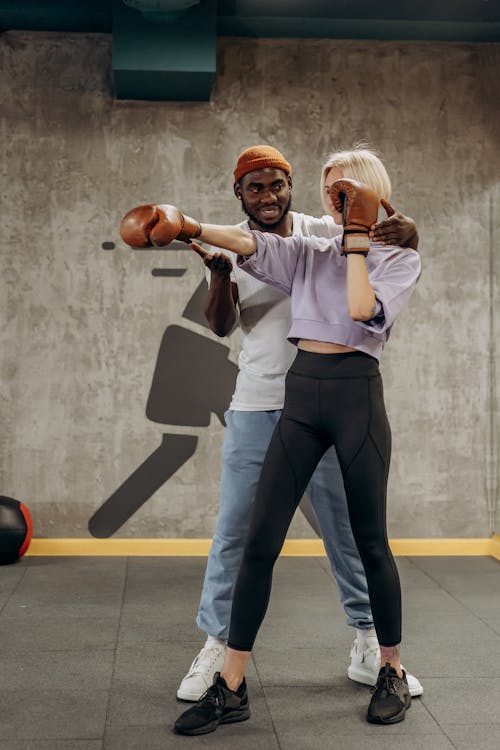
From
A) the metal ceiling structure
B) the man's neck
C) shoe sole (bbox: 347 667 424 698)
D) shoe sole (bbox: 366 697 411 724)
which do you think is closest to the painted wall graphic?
the metal ceiling structure

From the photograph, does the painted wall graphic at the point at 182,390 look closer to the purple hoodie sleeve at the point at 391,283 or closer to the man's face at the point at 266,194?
the man's face at the point at 266,194

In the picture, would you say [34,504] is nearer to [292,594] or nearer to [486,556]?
[292,594]

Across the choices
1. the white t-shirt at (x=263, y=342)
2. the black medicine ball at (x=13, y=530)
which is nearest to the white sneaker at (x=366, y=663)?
the white t-shirt at (x=263, y=342)

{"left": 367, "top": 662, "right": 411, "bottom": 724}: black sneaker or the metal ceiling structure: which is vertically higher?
the metal ceiling structure

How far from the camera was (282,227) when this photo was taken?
2496 millimetres

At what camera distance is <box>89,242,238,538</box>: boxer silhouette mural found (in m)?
4.57

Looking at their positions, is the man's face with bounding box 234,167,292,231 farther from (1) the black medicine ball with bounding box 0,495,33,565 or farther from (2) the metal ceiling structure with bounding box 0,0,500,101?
(1) the black medicine ball with bounding box 0,495,33,565

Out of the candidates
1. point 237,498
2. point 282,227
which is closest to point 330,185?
point 282,227

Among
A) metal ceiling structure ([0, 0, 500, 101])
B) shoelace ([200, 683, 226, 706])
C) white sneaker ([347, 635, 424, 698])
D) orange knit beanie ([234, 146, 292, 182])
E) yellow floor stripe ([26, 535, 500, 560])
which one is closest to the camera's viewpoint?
shoelace ([200, 683, 226, 706])

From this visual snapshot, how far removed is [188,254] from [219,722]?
2.80 meters

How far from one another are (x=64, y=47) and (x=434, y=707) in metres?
3.66

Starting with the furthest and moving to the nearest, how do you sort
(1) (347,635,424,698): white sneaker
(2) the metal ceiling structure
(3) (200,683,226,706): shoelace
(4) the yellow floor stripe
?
(4) the yellow floor stripe, (2) the metal ceiling structure, (1) (347,635,424,698): white sneaker, (3) (200,683,226,706): shoelace

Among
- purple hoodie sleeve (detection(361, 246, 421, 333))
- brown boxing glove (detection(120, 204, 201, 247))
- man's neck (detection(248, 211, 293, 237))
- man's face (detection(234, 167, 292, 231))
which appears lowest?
purple hoodie sleeve (detection(361, 246, 421, 333))

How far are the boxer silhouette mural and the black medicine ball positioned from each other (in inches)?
22.3
